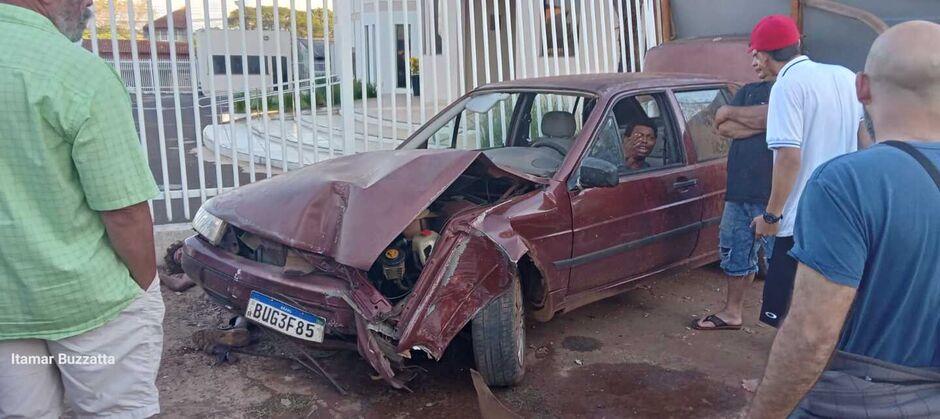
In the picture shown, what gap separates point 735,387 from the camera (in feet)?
12.0

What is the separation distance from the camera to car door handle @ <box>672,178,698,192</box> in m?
4.29

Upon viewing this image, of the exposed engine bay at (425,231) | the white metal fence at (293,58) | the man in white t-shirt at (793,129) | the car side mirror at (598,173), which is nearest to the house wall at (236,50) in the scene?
the white metal fence at (293,58)

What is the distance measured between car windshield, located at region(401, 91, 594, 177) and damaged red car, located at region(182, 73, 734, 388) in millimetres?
13

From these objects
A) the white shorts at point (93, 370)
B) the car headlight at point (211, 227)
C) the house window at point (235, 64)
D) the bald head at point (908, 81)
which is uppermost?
the house window at point (235, 64)

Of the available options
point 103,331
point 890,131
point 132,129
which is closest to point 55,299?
point 103,331

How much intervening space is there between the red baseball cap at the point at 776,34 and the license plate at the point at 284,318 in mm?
2570

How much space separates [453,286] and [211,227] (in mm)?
1462

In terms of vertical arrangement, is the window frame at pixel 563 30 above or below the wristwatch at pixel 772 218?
above

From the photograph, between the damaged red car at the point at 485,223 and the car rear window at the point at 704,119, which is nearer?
the damaged red car at the point at 485,223

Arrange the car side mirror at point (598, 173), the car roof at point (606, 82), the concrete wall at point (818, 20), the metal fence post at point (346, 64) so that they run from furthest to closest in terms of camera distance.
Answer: the concrete wall at point (818, 20) < the metal fence post at point (346, 64) < the car roof at point (606, 82) < the car side mirror at point (598, 173)

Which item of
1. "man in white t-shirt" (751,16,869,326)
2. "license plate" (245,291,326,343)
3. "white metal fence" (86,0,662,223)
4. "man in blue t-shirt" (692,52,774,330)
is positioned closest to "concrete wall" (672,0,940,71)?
"white metal fence" (86,0,662,223)

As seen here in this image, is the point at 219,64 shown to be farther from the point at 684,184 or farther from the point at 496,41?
the point at 684,184

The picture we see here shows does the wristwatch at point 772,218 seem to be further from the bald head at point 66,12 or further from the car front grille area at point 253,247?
the bald head at point 66,12

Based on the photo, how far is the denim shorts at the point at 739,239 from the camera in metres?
4.01
